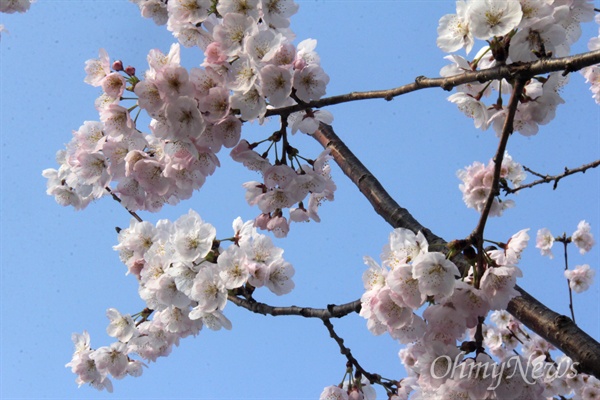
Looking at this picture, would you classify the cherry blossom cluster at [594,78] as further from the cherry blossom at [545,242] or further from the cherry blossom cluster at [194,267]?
the cherry blossom cluster at [194,267]

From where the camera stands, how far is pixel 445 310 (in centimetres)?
161

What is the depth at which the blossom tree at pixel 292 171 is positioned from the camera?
1599 millimetres

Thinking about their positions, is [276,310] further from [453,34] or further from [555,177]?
[555,177]

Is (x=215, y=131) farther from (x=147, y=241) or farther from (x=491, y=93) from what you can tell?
(x=491, y=93)

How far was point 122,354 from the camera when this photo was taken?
121 inches

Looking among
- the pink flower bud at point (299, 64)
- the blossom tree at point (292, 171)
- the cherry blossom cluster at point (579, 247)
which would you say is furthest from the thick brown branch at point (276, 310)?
the cherry blossom cluster at point (579, 247)

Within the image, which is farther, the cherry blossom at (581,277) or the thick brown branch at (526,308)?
the cherry blossom at (581,277)

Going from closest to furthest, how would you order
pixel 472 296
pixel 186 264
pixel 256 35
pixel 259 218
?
pixel 472 296, pixel 256 35, pixel 186 264, pixel 259 218

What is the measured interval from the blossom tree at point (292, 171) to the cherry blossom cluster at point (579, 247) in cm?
334

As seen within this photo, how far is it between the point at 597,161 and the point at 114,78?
2.48 meters

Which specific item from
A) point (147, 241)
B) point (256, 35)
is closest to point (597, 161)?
point (256, 35)

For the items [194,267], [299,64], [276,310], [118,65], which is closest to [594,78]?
[299,64]

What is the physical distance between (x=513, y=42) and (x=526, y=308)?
3.44ft

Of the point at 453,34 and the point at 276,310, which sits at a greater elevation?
the point at 453,34
